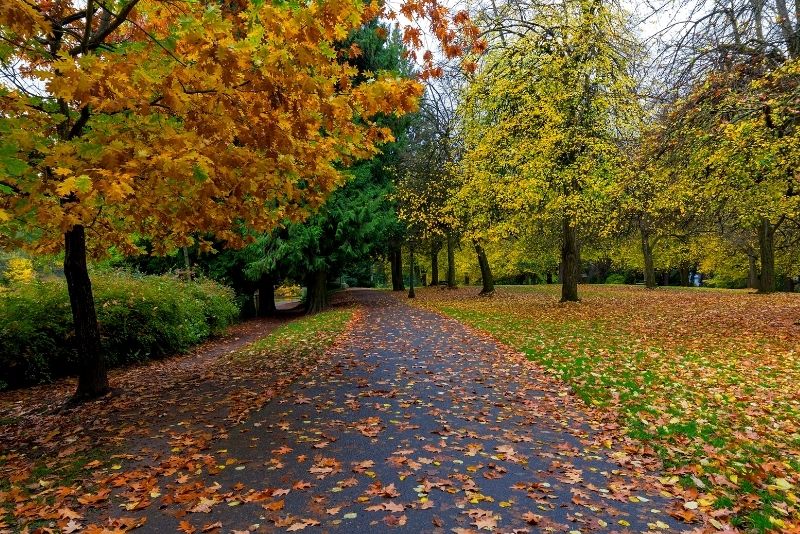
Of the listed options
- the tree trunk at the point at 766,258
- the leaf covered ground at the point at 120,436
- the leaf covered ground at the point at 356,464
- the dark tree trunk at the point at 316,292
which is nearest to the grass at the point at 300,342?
the leaf covered ground at the point at 120,436

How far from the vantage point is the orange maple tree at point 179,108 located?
442cm

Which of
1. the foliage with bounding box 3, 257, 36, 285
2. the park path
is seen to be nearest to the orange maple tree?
the park path

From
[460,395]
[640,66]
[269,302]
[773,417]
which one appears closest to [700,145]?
[640,66]

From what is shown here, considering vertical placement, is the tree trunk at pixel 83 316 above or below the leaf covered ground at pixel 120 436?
above

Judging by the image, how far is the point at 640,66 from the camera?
1594 cm

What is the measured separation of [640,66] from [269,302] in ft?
67.6

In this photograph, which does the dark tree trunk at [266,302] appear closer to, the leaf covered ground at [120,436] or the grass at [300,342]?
the grass at [300,342]

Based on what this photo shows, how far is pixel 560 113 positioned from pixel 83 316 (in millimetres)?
13728

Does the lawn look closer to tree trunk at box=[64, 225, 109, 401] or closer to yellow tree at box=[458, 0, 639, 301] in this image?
yellow tree at box=[458, 0, 639, 301]

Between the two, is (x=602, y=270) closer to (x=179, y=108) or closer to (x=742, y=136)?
(x=742, y=136)

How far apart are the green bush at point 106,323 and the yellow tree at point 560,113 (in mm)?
10508

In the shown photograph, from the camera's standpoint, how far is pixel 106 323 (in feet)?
37.0

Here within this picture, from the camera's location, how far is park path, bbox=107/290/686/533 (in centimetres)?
399

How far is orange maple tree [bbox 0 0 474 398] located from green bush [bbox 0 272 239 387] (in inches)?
166
